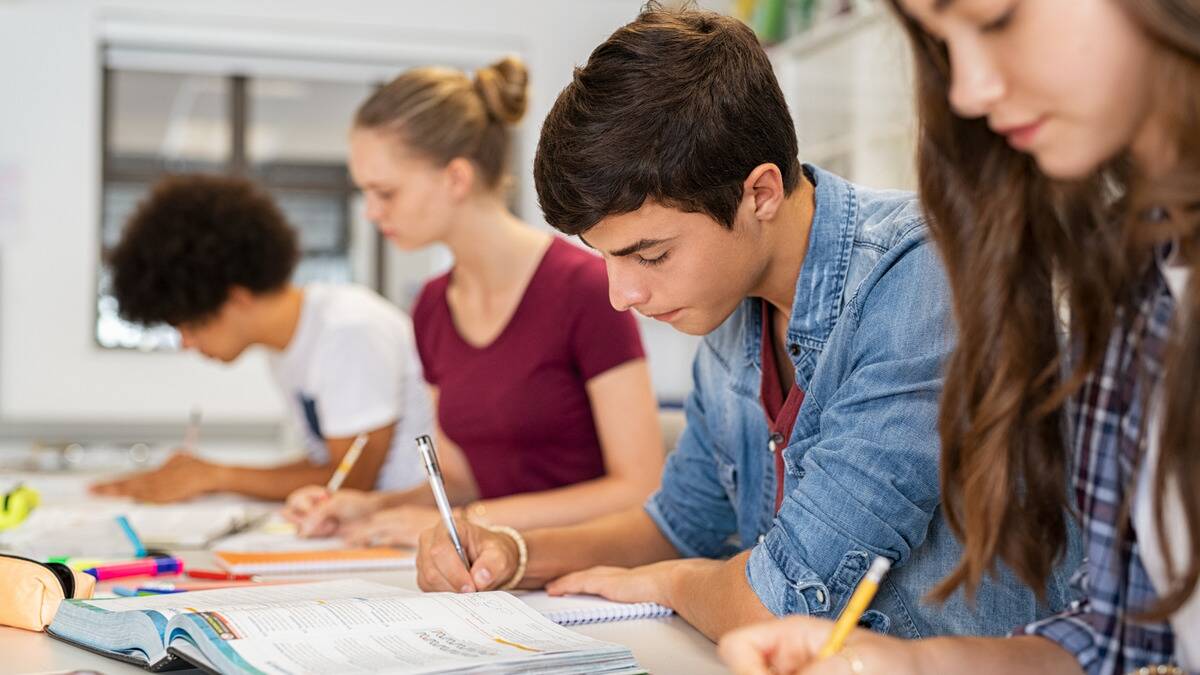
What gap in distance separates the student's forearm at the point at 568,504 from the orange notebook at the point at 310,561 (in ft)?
0.69

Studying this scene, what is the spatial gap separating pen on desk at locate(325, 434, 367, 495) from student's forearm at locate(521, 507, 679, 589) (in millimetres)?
691

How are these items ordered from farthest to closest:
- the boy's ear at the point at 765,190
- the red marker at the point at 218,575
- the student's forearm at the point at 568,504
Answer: the student's forearm at the point at 568,504 → the red marker at the point at 218,575 → the boy's ear at the point at 765,190

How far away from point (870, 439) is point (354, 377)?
1.49 meters

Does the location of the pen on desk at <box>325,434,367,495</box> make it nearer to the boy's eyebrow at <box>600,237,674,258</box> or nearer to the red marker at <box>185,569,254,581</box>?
the red marker at <box>185,569,254,581</box>

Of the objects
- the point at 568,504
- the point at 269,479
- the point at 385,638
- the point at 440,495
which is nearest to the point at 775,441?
the point at 440,495

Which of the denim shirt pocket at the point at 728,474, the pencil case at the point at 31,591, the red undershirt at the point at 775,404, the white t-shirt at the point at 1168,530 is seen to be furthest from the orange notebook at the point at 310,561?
the white t-shirt at the point at 1168,530

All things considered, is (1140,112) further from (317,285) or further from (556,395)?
(317,285)

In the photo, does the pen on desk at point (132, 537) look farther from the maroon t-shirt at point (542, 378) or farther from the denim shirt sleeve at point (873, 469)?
the denim shirt sleeve at point (873, 469)

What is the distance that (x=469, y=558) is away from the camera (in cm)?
135

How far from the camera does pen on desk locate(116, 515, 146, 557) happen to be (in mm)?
1647

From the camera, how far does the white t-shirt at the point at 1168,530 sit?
728 millimetres

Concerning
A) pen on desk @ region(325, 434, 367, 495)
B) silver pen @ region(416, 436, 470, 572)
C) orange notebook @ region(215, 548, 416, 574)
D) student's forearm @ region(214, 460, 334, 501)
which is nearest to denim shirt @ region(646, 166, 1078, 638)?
silver pen @ region(416, 436, 470, 572)

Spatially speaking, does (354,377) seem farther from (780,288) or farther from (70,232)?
(70,232)

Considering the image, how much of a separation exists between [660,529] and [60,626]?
0.70 m
